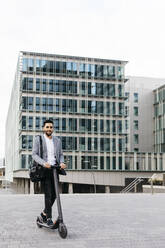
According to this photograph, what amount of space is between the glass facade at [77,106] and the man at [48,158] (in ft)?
167

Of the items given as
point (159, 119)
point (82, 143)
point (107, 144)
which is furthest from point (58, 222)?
point (159, 119)

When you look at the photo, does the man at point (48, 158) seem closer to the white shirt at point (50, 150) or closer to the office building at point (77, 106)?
the white shirt at point (50, 150)

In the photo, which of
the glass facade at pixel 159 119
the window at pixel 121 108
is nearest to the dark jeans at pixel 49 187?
the window at pixel 121 108

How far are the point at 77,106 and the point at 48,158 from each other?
5364 cm

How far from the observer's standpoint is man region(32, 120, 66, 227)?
659 centimetres

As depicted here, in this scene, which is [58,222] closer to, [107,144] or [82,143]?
[82,143]

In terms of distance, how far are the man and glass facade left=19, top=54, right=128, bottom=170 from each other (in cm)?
5097

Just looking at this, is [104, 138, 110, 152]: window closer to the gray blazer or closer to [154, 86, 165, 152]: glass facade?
[154, 86, 165, 152]: glass facade

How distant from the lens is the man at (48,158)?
659 cm

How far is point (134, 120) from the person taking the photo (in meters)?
74.9

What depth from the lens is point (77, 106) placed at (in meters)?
60.2

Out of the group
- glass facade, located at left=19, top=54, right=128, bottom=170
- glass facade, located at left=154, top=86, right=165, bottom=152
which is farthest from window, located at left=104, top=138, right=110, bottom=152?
glass facade, located at left=154, top=86, right=165, bottom=152

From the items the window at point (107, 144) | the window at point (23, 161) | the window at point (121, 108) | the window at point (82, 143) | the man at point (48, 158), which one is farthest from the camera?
the window at point (121, 108)

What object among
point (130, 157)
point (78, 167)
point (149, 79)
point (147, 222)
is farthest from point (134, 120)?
point (147, 222)
